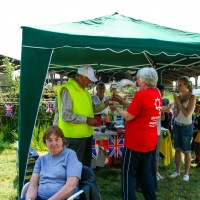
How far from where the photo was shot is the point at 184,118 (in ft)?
12.9

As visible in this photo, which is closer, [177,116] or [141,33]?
[141,33]

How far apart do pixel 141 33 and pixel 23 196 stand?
2.03 metres

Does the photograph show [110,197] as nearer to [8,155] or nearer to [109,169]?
[109,169]

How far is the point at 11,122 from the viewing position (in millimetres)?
6574

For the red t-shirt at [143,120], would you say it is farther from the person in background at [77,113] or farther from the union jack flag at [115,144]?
the union jack flag at [115,144]

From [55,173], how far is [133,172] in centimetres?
85

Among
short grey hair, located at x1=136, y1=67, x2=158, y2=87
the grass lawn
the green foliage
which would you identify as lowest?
the grass lawn

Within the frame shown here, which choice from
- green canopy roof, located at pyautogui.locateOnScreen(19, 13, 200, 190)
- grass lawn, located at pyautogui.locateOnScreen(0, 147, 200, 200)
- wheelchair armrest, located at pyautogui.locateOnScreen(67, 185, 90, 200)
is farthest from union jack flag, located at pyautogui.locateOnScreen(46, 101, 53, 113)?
wheelchair armrest, located at pyautogui.locateOnScreen(67, 185, 90, 200)

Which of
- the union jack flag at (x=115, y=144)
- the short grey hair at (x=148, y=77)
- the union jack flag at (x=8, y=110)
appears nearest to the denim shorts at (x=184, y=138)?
the union jack flag at (x=115, y=144)

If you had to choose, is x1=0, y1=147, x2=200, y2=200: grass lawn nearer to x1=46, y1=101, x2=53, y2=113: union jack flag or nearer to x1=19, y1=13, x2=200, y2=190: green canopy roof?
x1=19, y1=13, x2=200, y2=190: green canopy roof

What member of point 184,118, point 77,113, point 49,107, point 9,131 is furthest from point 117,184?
point 9,131

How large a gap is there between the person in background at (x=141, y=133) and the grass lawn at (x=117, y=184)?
0.80 metres

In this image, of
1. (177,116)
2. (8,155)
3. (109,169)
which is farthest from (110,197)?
(8,155)

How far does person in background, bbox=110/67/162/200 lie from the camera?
102 inches
